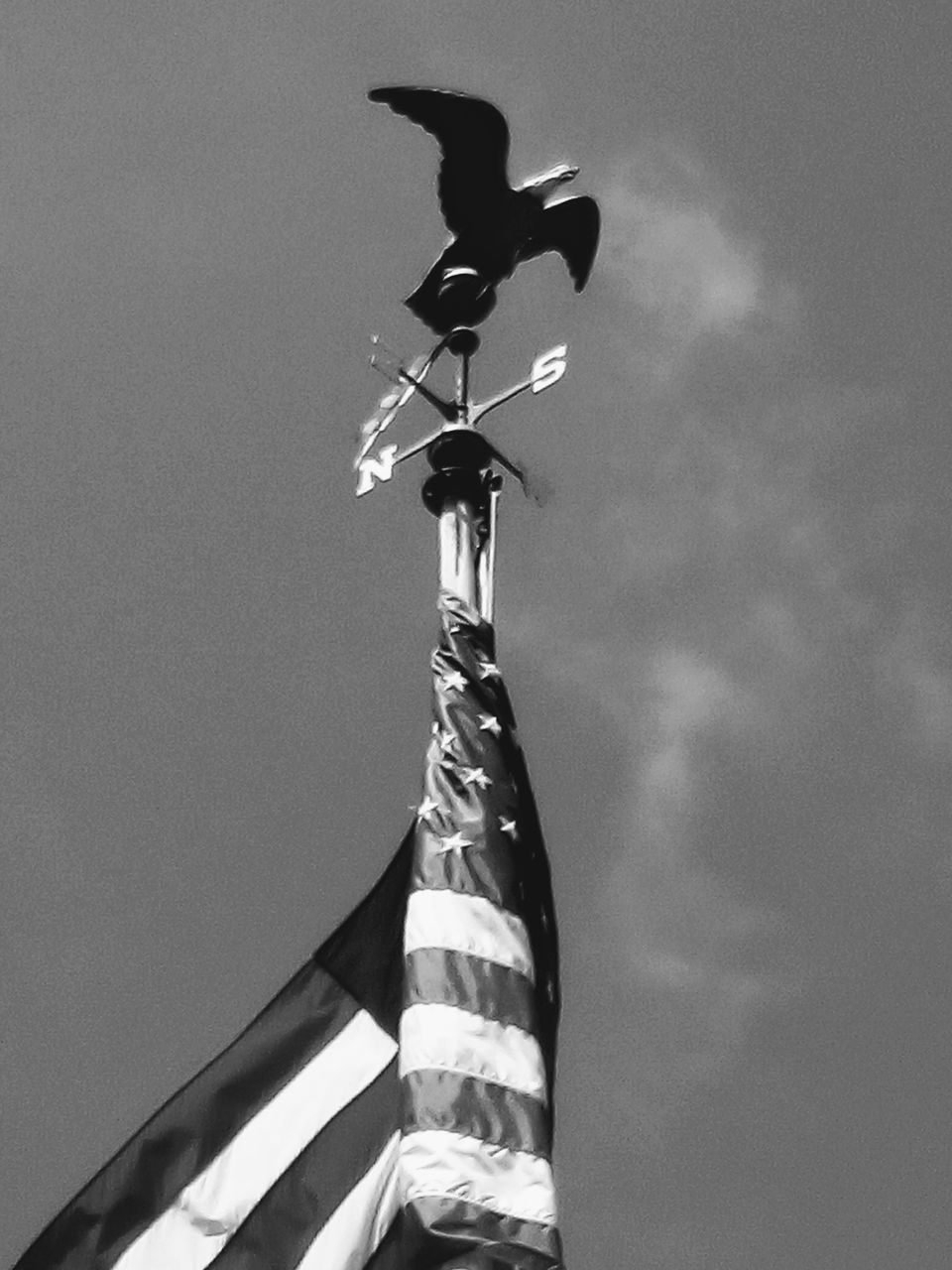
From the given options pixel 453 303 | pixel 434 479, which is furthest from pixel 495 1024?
pixel 453 303

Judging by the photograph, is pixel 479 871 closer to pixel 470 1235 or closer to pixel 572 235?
pixel 470 1235

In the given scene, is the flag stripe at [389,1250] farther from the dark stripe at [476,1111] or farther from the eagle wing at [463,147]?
the eagle wing at [463,147]

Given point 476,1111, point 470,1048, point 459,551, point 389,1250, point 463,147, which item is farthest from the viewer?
point 463,147

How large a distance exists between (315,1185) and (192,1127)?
794 mm

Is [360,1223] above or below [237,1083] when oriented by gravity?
below

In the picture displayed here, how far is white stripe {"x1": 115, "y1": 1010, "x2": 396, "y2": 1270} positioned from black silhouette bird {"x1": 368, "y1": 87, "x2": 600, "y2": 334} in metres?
4.21

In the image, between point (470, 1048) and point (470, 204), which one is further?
point (470, 204)

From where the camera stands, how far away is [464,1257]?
16.5 m

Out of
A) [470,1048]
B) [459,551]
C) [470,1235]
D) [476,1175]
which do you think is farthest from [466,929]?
[459,551]

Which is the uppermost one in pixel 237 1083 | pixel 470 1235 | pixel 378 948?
→ pixel 378 948

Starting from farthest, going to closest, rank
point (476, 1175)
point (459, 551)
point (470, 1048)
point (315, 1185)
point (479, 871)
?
point (459, 551)
point (315, 1185)
point (479, 871)
point (470, 1048)
point (476, 1175)

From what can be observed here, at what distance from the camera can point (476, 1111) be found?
17.2 meters

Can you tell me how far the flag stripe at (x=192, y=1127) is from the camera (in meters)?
18.6

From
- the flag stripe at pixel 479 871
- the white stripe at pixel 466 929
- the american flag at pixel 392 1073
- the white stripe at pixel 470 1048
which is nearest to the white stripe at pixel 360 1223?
the american flag at pixel 392 1073
